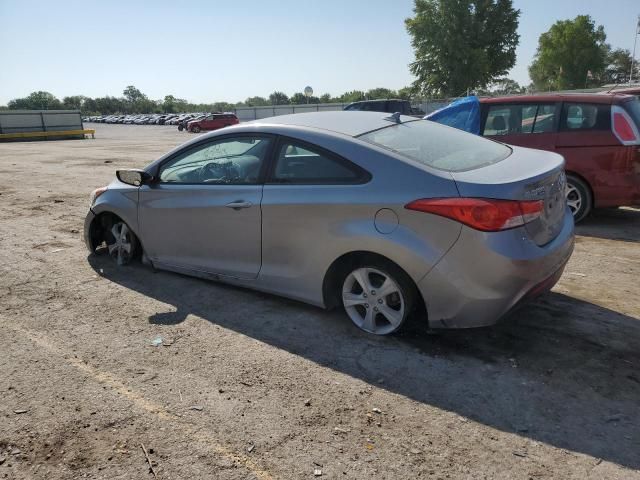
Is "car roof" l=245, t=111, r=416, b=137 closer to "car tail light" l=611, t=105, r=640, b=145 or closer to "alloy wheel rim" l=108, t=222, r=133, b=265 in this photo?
"alloy wheel rim" l=108, t=222, r=133, b=265

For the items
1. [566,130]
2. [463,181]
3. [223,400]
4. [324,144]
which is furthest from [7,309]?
[566,130]

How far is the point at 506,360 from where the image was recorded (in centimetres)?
342

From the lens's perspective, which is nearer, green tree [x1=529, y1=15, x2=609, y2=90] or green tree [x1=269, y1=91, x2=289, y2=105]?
green tree [x1=529, y1=15, x2=609, y2=90]

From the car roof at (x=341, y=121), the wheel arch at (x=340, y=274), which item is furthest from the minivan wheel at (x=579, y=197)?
the wheel arch at (x=340, y=274)

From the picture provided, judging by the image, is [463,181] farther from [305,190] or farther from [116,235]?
[116,235]

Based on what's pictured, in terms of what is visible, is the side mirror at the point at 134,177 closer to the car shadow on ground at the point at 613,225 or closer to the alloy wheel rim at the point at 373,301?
the alloy wheel rim at the point at 373,301

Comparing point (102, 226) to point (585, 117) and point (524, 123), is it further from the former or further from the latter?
point (585, 117)

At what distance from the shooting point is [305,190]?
3.87 m

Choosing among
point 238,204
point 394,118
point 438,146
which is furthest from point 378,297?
point 394,118

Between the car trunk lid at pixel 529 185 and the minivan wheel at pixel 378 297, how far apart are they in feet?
2.46

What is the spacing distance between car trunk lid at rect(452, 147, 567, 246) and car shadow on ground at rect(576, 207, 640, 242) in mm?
3132

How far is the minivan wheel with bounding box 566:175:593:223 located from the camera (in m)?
6.77

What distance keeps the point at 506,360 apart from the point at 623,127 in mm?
4520

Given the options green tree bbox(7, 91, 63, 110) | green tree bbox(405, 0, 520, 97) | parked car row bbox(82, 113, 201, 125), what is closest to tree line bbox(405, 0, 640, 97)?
green tree bbox(405, 0, 520, 97)
